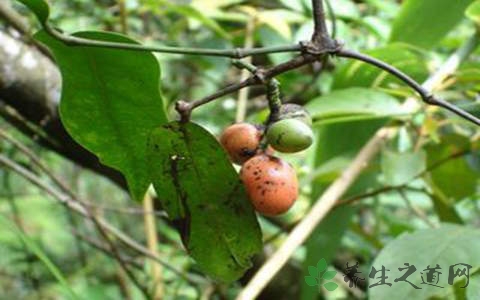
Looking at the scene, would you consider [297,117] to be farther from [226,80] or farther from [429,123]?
[226,80]

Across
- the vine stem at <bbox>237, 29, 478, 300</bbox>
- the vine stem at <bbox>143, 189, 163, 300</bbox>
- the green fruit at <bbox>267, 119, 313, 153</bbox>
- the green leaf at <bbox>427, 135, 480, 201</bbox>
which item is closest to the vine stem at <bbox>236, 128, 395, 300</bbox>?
the vine stem at <bbox>237, 29, 478, 300</bbox>

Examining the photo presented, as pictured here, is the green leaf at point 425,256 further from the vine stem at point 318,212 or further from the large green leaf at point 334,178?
the large green leaf at point 334,178

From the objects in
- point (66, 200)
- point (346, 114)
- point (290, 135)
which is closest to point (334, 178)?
point (346, 114)

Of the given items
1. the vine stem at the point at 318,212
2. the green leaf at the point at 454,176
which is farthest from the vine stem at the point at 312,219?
the green leaf at the point at 454,176

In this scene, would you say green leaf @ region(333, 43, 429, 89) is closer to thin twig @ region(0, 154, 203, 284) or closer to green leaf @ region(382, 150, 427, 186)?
green leaf @ region(382, 150, 427, 186)

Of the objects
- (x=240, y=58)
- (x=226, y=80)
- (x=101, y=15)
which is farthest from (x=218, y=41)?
(x=240, y=58)

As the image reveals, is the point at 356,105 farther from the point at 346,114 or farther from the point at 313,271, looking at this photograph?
the point at 313,271
